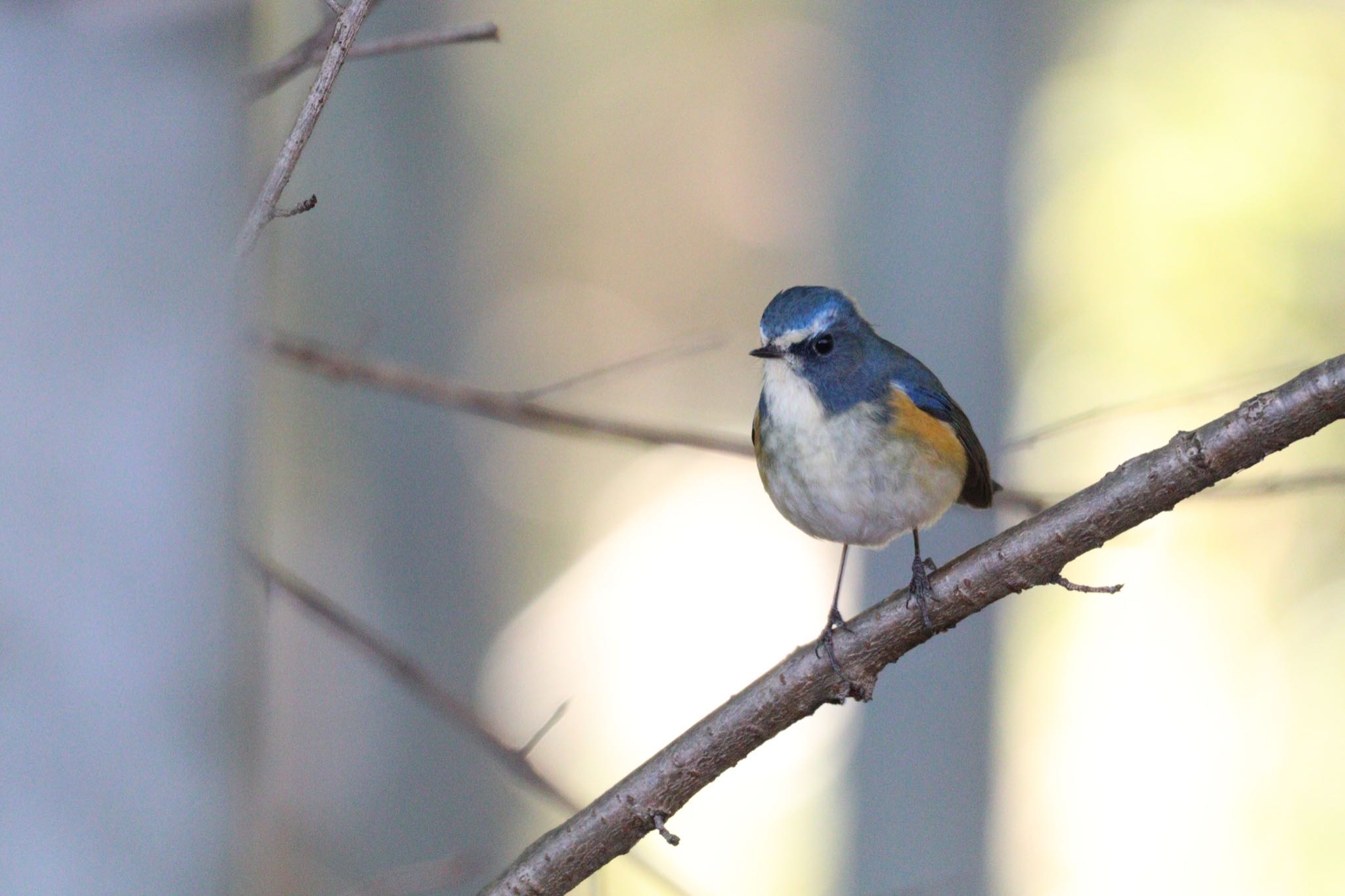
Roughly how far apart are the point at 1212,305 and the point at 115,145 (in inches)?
114

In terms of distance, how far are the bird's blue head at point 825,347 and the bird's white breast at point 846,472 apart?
0.02 m

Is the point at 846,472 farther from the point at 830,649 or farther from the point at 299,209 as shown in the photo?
the point at 299,209

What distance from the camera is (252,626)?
3.35 feet

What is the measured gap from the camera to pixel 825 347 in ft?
5.13

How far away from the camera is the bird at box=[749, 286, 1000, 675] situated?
59.6 inches

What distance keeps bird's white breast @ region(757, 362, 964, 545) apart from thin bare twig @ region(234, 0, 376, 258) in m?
0.86

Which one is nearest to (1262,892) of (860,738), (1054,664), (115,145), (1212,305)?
(1054,664)

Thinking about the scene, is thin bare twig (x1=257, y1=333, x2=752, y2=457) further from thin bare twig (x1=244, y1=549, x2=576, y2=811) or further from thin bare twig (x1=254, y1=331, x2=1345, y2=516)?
thin bare twig (x1=244, y1=549, x2=576, y2=811)

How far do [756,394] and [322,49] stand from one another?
9.01 ft

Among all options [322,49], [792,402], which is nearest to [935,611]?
[792,402]

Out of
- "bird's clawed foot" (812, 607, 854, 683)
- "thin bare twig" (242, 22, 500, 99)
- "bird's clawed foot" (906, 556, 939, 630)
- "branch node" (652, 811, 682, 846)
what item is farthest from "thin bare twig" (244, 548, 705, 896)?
"thin bare twig" (242, 22, 500, 99)

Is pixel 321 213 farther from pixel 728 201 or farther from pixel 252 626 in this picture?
pixel 252 626

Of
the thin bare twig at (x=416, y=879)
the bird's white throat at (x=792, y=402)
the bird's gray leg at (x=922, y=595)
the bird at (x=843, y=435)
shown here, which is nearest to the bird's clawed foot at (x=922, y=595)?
the bird's gray leg at (x=922, y=595)

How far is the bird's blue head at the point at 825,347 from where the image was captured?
1516mm
